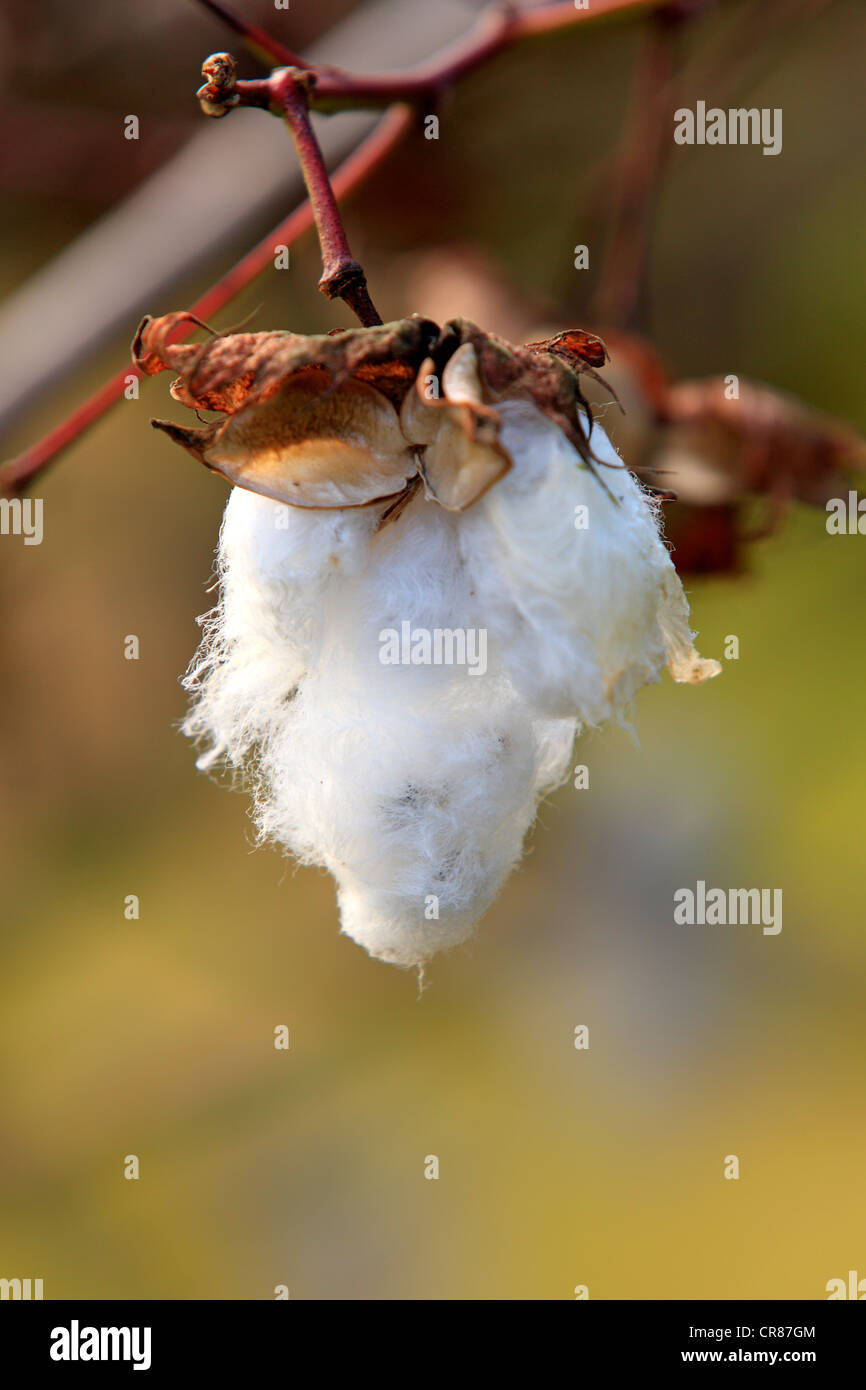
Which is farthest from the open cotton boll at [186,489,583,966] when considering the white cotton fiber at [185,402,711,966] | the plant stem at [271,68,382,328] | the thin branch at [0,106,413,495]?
the thin branch at [0,106,413,495]

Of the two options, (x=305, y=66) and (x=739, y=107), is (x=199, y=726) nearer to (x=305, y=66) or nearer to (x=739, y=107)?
(x=305, y=66)

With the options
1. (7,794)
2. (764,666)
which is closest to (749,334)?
(764,666)

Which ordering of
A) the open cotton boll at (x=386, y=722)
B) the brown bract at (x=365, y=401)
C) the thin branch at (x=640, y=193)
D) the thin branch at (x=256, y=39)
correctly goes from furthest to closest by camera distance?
the thin branch at (x=640, y=193)
the thin branch at (x=256, y=39)
the open cotton boll at (x=386, y=722)
the brown bract at (x=365, y=401)

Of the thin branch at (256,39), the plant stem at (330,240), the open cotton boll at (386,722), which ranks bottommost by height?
the open cotton boll at (386,722)

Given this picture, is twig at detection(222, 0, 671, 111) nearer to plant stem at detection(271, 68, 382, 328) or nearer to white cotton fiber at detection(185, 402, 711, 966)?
plant stem at detection(271, 68, 382, 328)

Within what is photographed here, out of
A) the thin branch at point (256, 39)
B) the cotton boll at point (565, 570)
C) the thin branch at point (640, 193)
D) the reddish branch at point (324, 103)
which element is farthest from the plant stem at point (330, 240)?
the thin branch at point (640, 193)

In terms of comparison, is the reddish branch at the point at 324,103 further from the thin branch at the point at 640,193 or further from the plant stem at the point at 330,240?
the thin branch at the point at 640,193

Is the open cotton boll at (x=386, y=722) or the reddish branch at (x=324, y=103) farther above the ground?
the reddish branch at (x=324, y=103)
